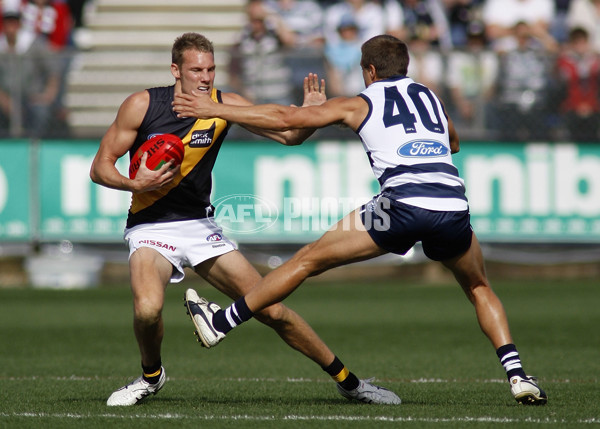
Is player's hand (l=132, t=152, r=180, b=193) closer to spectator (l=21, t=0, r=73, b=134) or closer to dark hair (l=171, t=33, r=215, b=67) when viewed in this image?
dark hair (l=171, t=33, r=215, b=67)

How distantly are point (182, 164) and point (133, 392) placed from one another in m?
1.55

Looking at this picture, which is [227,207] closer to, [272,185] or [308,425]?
[272,185]

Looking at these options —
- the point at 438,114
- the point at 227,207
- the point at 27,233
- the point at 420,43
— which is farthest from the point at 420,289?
the point at 438,114

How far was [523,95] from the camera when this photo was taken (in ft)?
54.5

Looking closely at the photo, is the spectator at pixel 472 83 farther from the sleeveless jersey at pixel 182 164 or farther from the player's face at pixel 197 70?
the player's face at pixel 197 70

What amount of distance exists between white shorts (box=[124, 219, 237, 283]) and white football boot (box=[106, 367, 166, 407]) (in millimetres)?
716

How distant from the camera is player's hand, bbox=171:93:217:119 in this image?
681 centimetres

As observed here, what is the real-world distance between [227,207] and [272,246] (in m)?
1.25

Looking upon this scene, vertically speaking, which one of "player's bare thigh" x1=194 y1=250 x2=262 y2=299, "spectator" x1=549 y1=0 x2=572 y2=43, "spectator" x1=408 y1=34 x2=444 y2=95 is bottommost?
"player's bare thigh" x1=194 y1=250 x2=262 y2=299

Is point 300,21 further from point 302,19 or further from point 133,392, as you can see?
point 133,392

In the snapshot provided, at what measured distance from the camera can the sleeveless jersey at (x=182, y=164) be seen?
7.26 m

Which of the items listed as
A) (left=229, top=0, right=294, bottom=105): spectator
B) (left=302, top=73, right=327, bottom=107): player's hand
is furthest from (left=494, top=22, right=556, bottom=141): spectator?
(left=302, top=73, right=327, bottom=107): player's hand

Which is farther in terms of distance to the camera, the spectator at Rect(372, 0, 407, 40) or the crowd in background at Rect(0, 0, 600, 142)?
the spectator at Rect(372, 0, 407, 40)

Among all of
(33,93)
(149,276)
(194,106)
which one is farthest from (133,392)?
(33,93)
